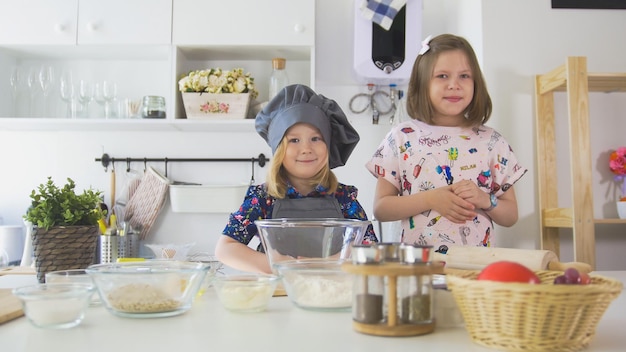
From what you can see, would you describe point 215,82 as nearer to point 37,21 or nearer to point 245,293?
point 37,21

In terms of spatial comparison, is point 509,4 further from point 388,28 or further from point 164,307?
point 164,307

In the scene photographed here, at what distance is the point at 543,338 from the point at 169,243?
2016 millimetres

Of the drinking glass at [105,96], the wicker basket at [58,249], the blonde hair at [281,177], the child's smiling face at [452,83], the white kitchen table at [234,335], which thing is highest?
the drinking glass at [105,96]

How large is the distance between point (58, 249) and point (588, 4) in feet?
6.17

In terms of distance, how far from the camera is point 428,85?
57.9 inches

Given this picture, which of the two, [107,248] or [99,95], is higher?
[99,95]

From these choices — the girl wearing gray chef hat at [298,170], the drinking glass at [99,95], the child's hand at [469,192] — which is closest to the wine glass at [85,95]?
the drinking glass at [99,95]

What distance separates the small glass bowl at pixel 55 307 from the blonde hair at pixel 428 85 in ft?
3.49

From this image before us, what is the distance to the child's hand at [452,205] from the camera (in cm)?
138

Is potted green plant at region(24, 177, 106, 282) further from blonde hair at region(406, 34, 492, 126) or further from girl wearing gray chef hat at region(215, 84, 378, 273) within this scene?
blonde hair at region(406, 34, 492, 126)

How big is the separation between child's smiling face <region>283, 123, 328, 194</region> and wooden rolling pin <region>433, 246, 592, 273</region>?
1.86 feet

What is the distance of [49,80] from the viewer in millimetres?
2340

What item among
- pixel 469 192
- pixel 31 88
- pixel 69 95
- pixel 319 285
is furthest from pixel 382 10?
pixel 319 285

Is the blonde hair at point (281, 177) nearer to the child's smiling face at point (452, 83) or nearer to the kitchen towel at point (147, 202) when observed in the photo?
the child's smiling face at point (452, 83)
